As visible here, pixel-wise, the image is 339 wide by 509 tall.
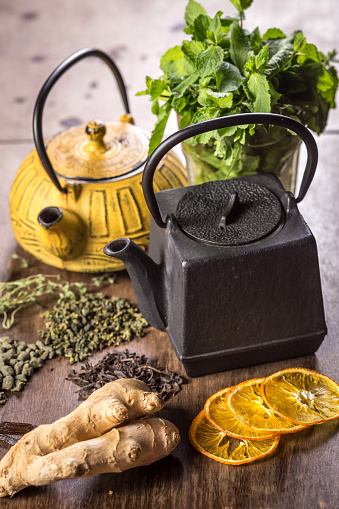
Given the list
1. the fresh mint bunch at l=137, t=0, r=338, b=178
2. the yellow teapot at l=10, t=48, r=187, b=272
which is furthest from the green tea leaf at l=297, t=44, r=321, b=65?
the yellow teapot at l=10, t=48, r=187, b=272

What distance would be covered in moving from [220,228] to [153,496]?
1.54 ft

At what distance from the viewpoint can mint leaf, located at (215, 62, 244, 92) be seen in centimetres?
119

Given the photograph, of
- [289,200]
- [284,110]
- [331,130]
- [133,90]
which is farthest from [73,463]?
[133,90]

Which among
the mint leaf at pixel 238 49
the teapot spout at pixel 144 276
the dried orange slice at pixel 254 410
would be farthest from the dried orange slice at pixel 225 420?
the mint leaf at pixel 238 49

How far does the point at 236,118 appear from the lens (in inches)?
41.3

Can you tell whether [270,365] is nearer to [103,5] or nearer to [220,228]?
[220,228]

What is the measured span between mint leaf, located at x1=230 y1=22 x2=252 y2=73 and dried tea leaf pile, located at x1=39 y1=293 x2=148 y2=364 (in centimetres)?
56

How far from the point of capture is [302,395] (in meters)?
1.15

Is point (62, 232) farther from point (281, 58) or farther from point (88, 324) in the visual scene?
point (281, 58)

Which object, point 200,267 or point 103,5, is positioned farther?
point 103,5

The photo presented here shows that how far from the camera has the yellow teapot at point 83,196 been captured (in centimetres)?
137

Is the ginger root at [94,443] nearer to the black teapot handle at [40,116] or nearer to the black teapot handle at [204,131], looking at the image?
the black teapot handle at [204,131]

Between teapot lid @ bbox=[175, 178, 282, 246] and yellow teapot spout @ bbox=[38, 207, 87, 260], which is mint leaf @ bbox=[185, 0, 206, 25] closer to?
teapot lid @ bbox=[175, 178, 282, 246]

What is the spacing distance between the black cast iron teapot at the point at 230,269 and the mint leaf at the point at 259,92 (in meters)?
0.10
